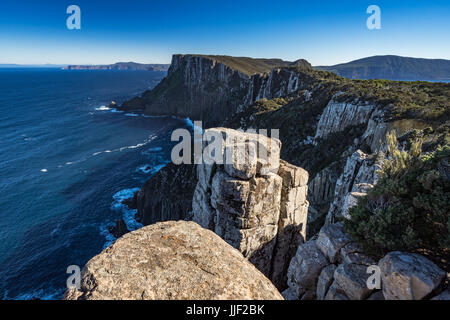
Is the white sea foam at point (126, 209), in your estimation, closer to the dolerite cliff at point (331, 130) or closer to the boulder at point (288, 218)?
the dolerite cliff at point (331, 130)

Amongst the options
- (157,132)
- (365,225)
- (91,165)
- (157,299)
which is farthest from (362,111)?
(157,132)

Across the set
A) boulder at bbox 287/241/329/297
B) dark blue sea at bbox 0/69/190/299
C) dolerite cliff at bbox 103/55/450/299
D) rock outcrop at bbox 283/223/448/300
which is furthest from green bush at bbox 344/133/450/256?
dark blue sea at bbox 0/69/190/299

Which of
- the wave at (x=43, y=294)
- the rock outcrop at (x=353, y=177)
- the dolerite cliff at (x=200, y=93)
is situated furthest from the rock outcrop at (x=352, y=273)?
the dolerite cliff at (x=200, y=93)

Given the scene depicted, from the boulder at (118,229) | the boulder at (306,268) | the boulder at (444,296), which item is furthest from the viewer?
the boulder at (118,229)

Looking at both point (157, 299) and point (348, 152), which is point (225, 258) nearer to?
point (157, 299)

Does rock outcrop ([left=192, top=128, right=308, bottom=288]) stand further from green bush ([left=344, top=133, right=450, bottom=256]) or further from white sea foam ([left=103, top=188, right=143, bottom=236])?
white sea foam ([left=103, top=188, right=143, bottom=236])

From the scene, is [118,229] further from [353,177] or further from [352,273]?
[352,273]
